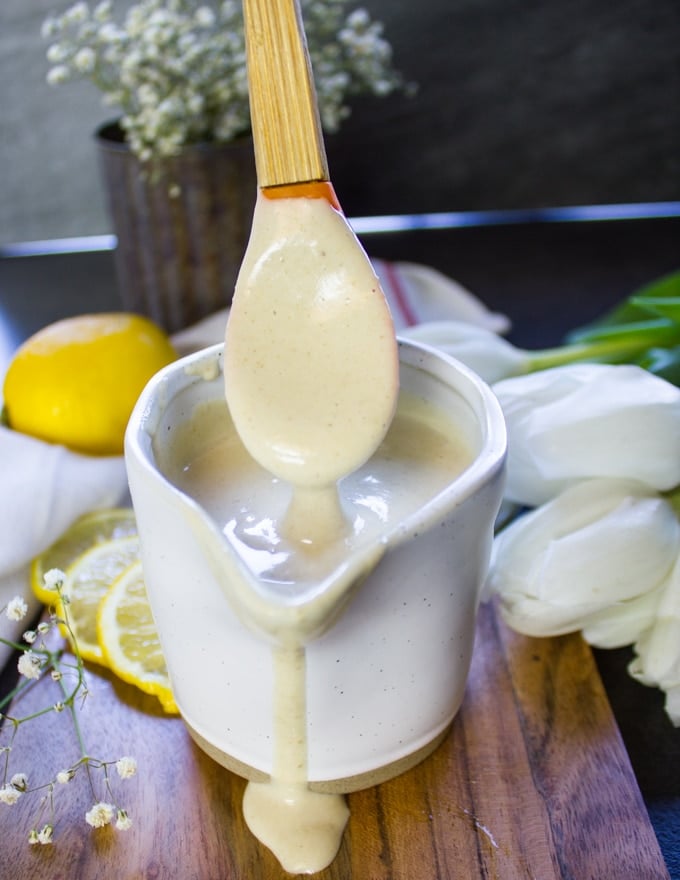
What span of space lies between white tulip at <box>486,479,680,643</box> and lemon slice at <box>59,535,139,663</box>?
10.8 inches

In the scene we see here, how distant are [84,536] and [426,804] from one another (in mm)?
373

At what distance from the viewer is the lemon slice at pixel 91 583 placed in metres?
0.70

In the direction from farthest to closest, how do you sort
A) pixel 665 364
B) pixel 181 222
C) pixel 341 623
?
pixel 181 222 < pixel 665 364 < pixel 341 623

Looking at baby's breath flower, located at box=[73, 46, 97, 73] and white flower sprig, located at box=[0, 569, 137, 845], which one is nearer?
white flower sprig, located at box=[0, 569, 137, 845]

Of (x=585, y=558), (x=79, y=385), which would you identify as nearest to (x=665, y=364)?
(x=585, y=558)

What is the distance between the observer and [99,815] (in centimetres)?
56

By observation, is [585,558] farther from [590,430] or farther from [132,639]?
[132,639]

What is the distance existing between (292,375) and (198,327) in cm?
58

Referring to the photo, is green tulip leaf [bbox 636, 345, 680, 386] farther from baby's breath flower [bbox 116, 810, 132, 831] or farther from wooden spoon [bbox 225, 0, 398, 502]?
baby's breath flower [bbox 116, 810, 132, 831]

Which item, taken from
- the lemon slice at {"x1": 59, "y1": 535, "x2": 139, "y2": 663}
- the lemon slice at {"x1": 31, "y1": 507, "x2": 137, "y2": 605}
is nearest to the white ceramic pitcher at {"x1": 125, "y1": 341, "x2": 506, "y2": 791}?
the lemon slice at {"x1": 59, "y1": 535, "x2": 139, "y2": 663}

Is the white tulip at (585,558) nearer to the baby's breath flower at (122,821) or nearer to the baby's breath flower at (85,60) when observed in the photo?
the baby's breath flower at (122,821)

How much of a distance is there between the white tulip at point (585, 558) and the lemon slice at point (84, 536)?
12.1 inches

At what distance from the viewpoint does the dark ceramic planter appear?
1054 mm

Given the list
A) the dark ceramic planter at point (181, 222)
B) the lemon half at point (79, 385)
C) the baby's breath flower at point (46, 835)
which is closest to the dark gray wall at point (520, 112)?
the dark ceramic planter at point (181, 222)
